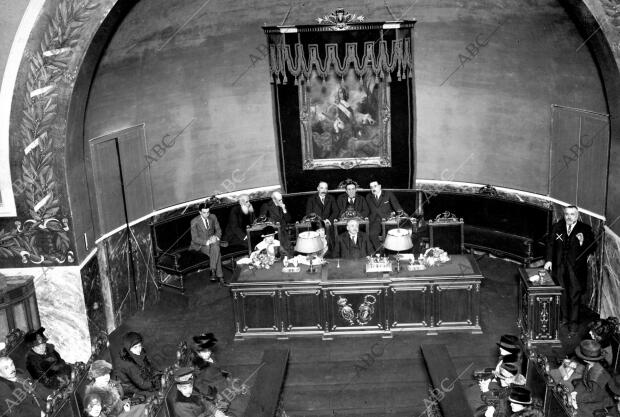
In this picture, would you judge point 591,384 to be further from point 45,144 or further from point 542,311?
point 45,144

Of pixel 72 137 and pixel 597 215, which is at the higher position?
pixel 72 137

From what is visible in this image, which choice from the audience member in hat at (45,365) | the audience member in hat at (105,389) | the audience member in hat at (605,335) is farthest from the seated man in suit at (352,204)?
the audience member in hat at (105,389)

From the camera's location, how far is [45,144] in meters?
11.5

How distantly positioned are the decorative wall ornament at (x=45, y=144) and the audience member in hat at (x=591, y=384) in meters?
7.70

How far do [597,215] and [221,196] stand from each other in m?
Answer: 7.78

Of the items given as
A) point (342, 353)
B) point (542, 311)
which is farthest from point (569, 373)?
point (342, 353)

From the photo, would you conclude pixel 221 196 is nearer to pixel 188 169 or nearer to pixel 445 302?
pixel 188 169

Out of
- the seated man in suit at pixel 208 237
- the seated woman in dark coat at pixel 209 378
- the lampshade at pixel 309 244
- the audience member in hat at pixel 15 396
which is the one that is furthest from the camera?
the seated man in suit at pixel 208 237

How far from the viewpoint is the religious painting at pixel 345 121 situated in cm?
1611

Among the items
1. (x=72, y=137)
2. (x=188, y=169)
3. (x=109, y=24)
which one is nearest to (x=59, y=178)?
(x=72, y=137)

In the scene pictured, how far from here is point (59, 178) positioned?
38.2 ft

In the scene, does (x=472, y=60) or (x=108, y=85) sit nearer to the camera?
(x=108, y=85)

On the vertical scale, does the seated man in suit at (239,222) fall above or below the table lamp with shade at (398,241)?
below

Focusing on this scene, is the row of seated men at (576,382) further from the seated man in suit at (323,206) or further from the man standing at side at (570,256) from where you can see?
the seated man in suit at (323,206)
